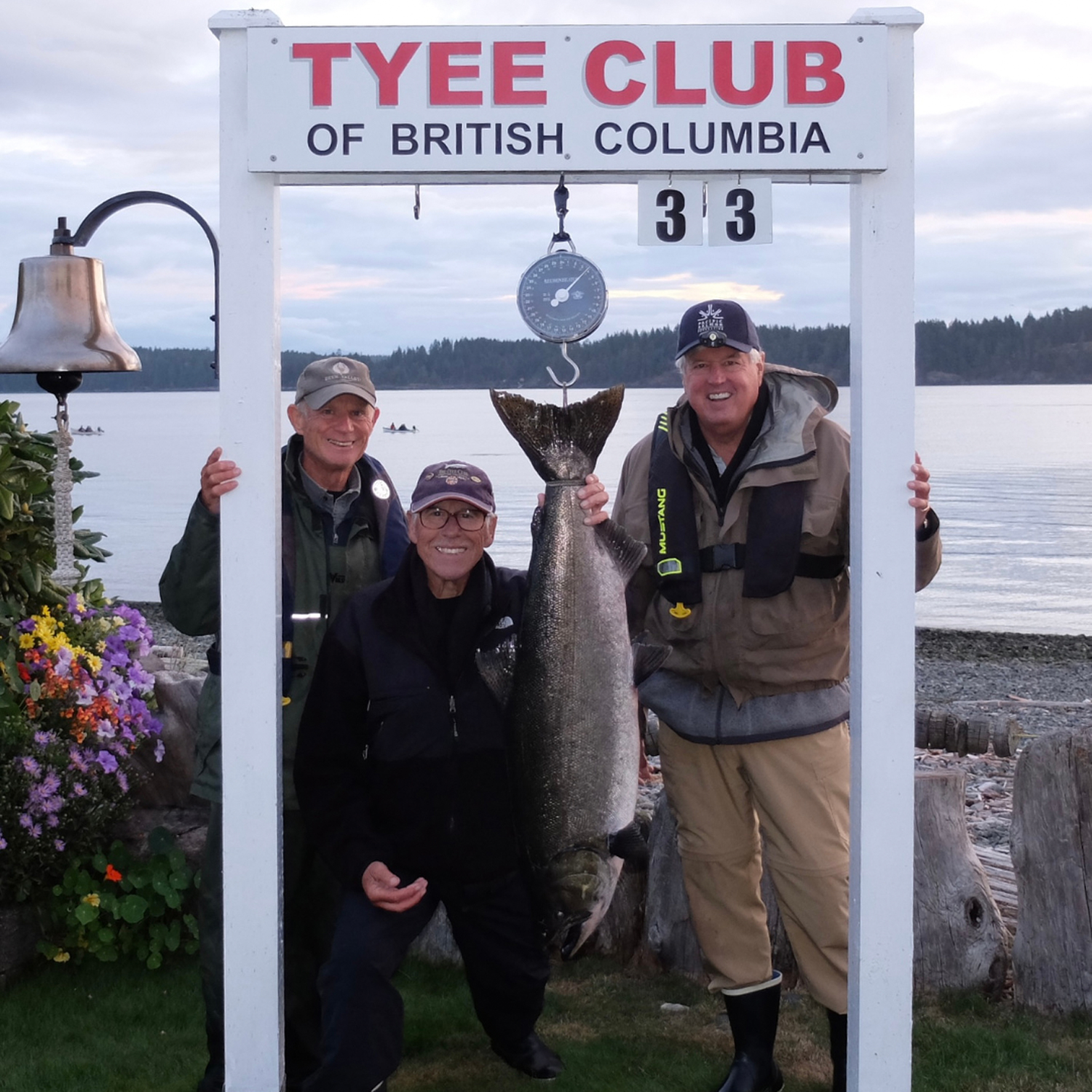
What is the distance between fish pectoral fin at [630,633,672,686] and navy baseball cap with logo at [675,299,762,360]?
92cm

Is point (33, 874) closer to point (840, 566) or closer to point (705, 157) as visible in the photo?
point (840, 566)

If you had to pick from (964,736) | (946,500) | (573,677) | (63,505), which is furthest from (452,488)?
(946,500)

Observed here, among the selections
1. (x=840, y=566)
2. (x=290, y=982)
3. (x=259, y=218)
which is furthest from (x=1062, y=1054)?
(x=259, y=218)

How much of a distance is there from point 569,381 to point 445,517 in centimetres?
58

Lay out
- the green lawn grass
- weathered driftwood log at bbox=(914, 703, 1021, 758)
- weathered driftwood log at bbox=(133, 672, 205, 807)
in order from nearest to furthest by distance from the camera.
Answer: the green lawn grass < weathered driftwood log at bbox=(133, 672, 205, 807) < weathered driftwood log at bbox=(914, 703, 1021, 758)

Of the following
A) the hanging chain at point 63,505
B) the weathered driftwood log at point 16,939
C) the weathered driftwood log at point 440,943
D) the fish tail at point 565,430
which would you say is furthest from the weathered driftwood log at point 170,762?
the fish tail at point 565,430

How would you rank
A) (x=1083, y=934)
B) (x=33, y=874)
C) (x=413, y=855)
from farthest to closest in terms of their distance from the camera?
(x=33, y=874), (x=1083, y=934), (x=413, y=855)

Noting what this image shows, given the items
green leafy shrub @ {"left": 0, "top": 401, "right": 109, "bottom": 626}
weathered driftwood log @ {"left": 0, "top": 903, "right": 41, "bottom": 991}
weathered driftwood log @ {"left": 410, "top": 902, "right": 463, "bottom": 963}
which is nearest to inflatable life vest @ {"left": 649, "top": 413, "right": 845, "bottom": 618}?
weathered driftwood log @ {"left": 410, "top": 902, "right": 463, "bottom": 963}

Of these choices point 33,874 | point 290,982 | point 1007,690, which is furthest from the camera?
point 1007,690

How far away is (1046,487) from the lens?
38312 mm

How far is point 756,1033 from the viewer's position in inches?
154

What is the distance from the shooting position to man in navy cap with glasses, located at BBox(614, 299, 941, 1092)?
370cm

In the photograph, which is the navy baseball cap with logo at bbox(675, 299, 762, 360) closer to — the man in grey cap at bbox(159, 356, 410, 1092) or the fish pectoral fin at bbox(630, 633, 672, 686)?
the fish pectoral fin at bbox(630, 633, 672, 686)

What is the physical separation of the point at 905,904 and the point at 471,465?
176 centimetres
